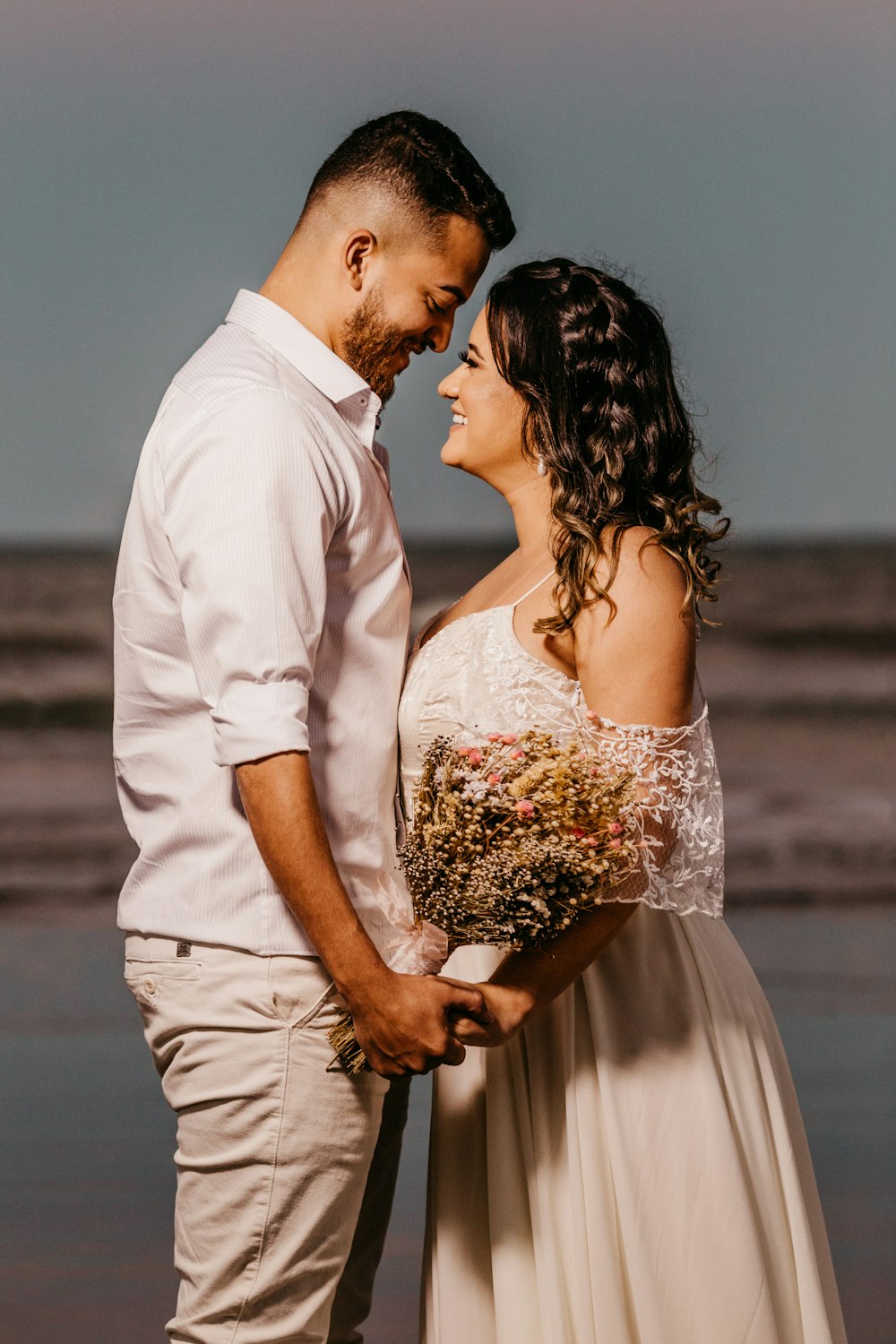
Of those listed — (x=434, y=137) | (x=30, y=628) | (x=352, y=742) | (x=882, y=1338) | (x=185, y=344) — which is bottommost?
(x=882, y=1338)

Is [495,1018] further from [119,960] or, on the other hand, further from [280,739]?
[119,960]

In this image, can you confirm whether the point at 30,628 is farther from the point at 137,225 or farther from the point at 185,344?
the point at 137,225

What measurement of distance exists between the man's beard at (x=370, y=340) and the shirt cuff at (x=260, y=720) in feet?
1.69

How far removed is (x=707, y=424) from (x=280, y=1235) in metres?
6.47

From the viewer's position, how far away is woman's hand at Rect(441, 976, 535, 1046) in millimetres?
1727

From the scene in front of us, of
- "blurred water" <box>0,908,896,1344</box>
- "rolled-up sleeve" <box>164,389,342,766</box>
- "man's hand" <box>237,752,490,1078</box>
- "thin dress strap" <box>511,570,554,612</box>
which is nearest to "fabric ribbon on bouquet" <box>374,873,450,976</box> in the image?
"man's hand" <box>237,752,490,1078</box>

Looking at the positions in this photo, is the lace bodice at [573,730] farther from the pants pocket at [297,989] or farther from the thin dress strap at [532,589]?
the pants pocket at [297,989]

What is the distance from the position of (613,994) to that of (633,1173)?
0.23 metres

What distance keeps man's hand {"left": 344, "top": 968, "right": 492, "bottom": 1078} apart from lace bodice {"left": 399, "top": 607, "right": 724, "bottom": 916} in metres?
0.26

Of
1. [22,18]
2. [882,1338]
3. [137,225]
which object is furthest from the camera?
[137,225]

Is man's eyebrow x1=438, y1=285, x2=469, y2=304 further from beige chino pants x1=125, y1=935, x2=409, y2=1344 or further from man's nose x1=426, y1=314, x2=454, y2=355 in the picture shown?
beige chino pants x1=125, y1=935, x2=409, y2=1344

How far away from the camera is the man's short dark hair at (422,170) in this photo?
6.41ft

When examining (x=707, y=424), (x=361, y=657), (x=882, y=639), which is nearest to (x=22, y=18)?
(x=707, y=424)

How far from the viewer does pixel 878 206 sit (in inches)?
347
